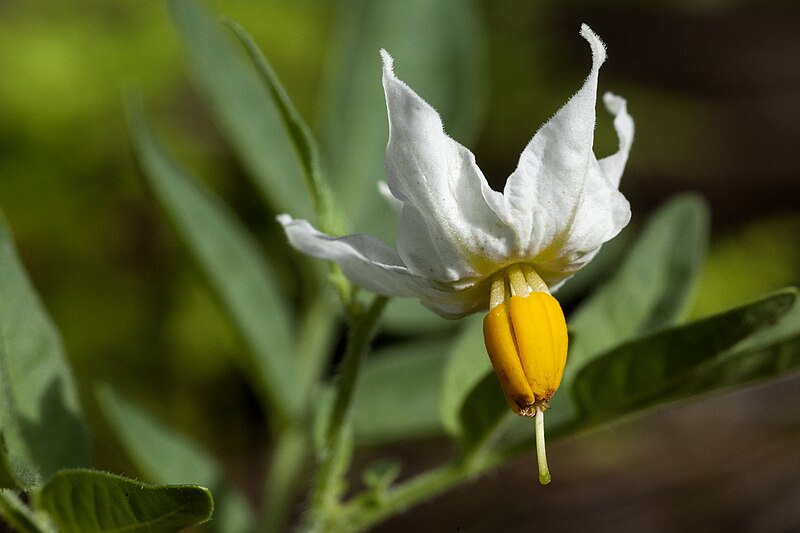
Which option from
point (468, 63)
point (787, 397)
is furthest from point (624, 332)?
point (787, 397)

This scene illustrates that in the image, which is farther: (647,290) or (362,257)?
A: (647,290)

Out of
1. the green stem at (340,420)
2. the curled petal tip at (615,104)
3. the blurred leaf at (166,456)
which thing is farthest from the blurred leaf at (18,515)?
the curled petal tip at (615,104)

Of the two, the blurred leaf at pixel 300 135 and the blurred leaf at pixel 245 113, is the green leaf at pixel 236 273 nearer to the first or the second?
the blurred leaf at pixel 245 113

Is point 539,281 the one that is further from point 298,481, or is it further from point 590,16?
point 590,16

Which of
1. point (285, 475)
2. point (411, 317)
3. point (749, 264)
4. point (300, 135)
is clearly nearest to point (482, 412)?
point (300, 135)

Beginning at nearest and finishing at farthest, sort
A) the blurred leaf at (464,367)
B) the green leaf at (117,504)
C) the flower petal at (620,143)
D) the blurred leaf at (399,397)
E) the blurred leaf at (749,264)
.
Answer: the green leaf at (117,504)
the flower petal at (620,143)
the blurred leaf at (464,367)
the blurred leaf at (399,397)
the blurred leaf at (749,264)

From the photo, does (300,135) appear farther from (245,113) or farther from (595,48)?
(245,113)
